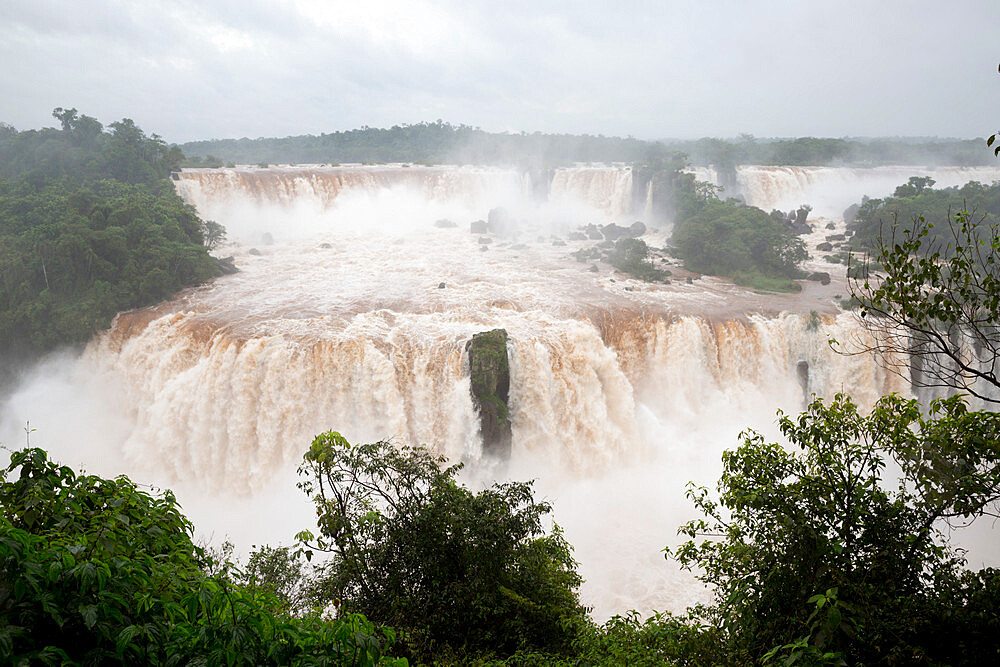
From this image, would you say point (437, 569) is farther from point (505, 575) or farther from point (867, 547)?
point (867, 547)

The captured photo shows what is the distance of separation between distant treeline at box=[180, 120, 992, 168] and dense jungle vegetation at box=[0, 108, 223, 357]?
16.1 m

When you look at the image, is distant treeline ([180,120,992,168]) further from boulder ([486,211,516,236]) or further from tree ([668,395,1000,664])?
tree ([668,395,1000,664])

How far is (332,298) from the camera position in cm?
1844

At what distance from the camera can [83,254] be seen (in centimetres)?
1936

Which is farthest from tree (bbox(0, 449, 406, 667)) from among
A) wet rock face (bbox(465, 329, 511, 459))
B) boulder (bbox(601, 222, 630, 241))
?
boulder (bbox(601, 222, 630, 241))

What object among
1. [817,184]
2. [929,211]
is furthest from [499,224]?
[817,184]

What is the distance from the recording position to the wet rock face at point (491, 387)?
47.5 feet

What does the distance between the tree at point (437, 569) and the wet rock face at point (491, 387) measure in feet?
26.0

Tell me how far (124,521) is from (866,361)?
57.3 feet

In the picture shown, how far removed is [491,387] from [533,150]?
128ft

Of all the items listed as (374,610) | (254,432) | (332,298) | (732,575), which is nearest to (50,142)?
(332,298)

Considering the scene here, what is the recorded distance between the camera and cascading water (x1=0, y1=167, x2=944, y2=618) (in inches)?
552

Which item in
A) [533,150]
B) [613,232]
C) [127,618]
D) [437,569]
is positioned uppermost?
[533,150]

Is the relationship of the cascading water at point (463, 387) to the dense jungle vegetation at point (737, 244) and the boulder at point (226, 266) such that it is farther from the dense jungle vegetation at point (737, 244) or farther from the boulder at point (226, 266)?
the dense jungle vegetation at point (737, 244)
